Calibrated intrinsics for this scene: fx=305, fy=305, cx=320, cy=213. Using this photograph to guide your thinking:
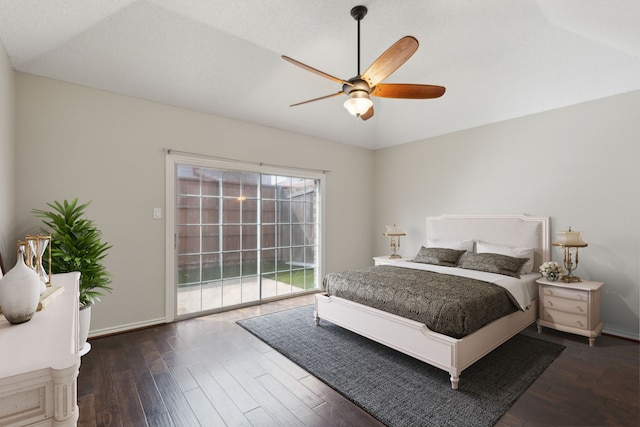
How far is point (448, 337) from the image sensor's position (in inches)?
91.2

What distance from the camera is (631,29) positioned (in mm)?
2459

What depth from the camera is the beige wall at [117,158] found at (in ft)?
9.45

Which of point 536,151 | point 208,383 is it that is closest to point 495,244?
point 536,151

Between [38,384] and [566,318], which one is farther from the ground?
[38,384]

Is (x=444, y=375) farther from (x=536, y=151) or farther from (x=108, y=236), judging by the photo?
(x=108, y=236)

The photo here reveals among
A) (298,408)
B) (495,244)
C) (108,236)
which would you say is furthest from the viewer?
(495,244)

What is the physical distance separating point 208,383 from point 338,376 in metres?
1.01

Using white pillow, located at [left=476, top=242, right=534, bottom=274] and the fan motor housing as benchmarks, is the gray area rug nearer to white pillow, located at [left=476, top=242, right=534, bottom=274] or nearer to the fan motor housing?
white pillow, located at [left=476, top=242, right=534, bottom=274]

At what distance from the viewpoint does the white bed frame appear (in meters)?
2.34

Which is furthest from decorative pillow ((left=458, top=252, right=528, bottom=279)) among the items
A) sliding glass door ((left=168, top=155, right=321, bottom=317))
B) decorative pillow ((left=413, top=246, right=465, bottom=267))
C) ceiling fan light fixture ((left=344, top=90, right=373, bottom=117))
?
ceiling fan light fixture ((left=344, top=90, right=373, bottom=117))

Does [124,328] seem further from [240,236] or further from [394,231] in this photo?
[394,231]

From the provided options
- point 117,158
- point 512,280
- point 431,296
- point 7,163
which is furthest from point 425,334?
point 7,163

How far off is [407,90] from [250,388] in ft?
8.48

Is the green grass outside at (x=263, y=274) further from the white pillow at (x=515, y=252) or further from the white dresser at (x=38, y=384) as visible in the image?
the white dresser at (x=38, y=384)
